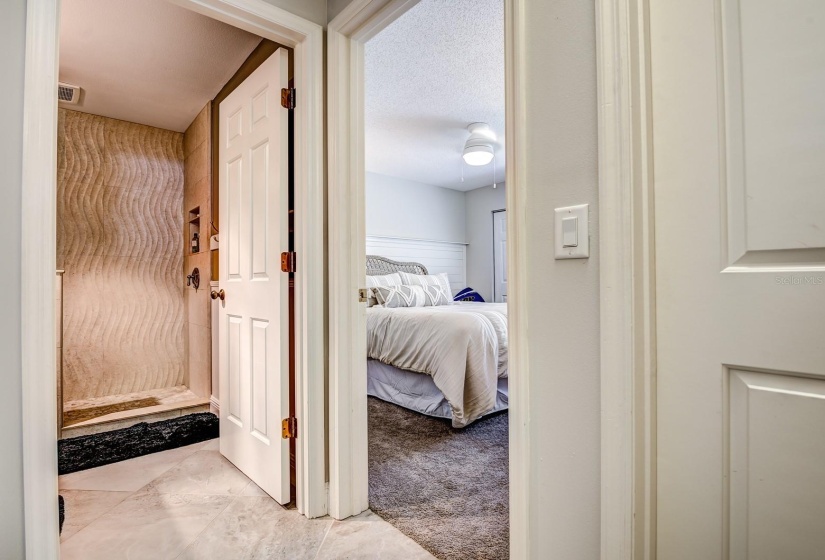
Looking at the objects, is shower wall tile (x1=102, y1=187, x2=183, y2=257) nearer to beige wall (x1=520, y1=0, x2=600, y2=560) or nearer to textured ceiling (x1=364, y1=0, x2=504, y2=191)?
textured ceiling (x1=364, y1=0, x2=504, y2=191)

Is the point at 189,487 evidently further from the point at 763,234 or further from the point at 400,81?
the point at 400,81

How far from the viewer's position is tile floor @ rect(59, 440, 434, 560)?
1.53 metres

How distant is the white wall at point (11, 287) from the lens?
1.08 meters

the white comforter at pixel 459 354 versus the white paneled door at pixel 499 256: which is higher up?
the white paneled door at pixel 499 256

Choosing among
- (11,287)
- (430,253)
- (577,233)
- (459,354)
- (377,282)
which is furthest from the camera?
(430,253)

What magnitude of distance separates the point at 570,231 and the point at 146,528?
1955 mm

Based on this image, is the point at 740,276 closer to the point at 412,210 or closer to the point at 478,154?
the point at 478,154

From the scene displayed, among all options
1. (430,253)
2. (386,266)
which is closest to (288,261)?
(386,266)

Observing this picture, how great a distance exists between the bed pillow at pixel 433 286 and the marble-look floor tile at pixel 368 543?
9.50ft

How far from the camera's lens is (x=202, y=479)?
2119 mm

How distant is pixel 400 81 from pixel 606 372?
2.84m

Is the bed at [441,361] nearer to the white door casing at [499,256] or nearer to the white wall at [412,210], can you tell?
the white wall at [412,210]

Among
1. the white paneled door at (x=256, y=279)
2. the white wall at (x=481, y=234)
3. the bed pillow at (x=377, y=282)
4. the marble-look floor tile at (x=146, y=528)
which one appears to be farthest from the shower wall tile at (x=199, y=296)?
the white wall at (x=481, y=234)

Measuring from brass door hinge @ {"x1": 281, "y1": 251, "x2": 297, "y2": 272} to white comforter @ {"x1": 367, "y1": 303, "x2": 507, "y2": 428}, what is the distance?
1.41m
